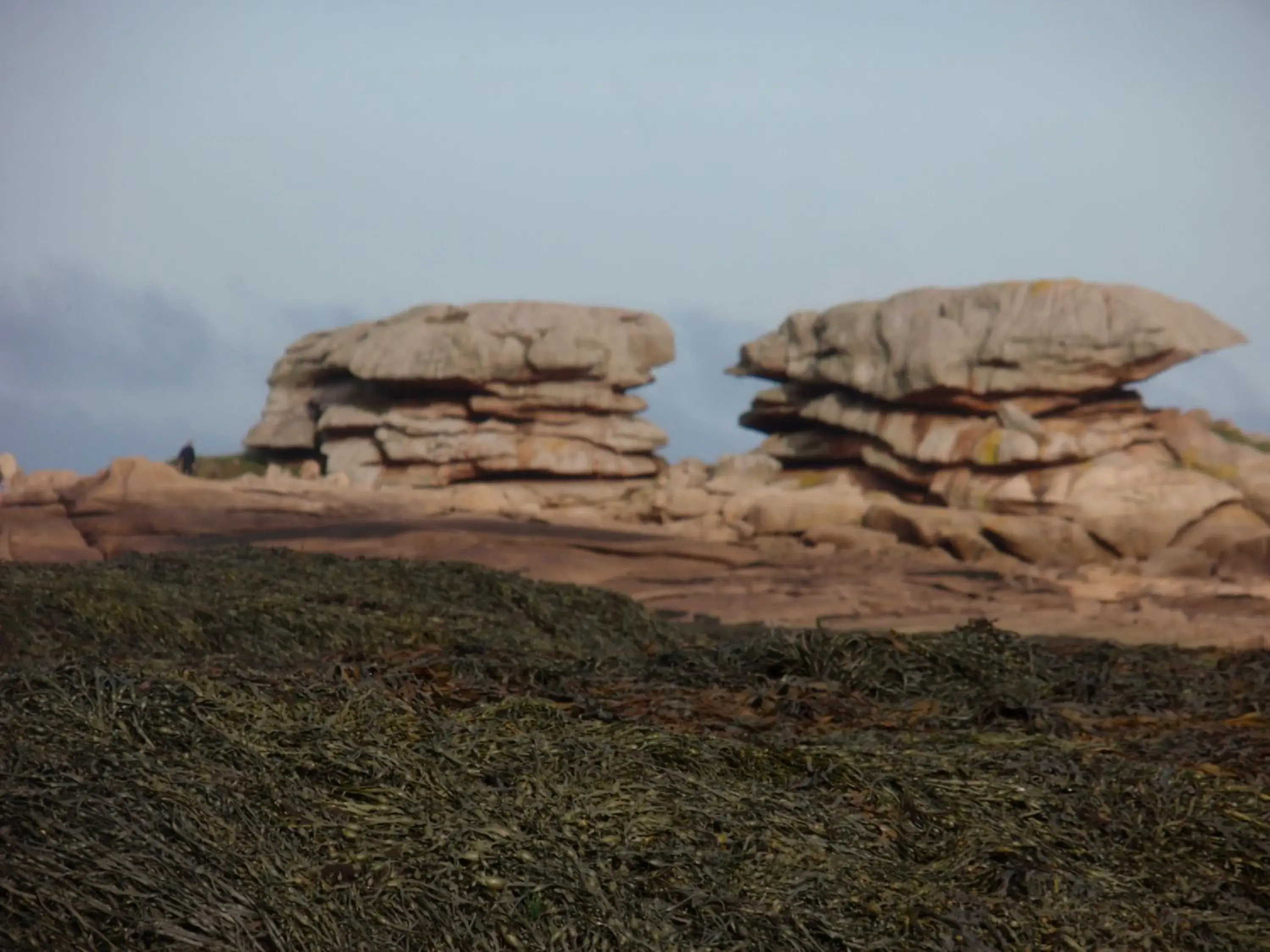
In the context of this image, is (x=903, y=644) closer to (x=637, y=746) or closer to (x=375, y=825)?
(x=637, y=746)

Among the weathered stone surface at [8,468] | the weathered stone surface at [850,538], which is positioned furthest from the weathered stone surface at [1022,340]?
the weathered stone surface at [8,468]

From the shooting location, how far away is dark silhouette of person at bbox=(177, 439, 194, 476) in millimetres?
Result: 24141

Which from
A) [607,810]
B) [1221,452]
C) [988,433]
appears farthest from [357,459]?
[607,810]

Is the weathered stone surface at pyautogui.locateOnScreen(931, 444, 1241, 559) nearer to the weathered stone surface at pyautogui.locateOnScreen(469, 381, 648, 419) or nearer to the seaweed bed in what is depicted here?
the weathered stone surface at pyautogui.locateOnScreen(469, 381, 648, 419)

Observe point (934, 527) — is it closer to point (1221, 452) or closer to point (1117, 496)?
point (1117, 496)

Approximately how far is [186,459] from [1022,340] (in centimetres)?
1432

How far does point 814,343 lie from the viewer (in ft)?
77.8

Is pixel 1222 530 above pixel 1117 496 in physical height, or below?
below

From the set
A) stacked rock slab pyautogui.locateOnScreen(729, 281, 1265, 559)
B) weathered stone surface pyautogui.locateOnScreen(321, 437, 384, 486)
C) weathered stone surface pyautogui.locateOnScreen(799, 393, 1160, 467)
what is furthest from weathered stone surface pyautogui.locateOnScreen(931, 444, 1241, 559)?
weathered stone surface pyautogui.locateOnScreen(321, 437, 384, 486)

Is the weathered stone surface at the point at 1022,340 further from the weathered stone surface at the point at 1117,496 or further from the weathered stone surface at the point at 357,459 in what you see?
the weathered stone surface at the point at 357,459

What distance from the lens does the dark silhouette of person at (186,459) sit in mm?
24141

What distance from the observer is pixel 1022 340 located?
68.5 feet

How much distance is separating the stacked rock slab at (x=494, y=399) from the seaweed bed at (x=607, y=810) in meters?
17.9

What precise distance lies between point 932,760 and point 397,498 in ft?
43.6
